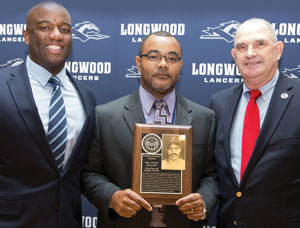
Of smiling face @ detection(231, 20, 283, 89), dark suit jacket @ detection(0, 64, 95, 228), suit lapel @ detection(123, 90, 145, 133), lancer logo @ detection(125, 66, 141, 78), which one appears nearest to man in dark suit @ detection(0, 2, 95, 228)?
dark suit jacket @ detection(0, 64, 95, 228)

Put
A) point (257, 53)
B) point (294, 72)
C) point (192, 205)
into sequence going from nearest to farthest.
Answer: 1. point (192, 205)
2. point (257, 53)
3. point (294, 72)

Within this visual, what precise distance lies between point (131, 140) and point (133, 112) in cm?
19

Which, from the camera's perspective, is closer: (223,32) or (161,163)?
(161,163)

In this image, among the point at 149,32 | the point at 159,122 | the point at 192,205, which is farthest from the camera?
the point at 149,32

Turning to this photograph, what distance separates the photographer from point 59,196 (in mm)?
2074

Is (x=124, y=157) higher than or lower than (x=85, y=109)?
lower

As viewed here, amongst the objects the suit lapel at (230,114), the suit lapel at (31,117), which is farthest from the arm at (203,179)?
the suit lapel at (31,117)

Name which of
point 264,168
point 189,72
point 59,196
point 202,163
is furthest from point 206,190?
point 189,72

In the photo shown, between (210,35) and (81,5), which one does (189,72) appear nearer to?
(210,35)

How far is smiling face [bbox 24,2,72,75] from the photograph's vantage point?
222cm

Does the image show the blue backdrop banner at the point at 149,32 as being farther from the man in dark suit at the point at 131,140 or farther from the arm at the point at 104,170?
the arm at the point at 104,170

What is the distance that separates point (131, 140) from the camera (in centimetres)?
215

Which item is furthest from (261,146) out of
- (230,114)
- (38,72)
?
(38,72)

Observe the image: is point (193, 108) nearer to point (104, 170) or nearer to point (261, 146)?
point (261, 146)
